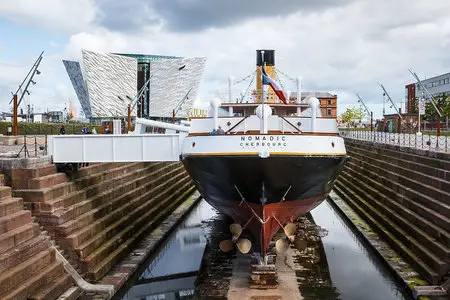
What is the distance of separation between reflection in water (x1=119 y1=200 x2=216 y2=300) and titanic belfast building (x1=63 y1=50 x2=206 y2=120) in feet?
254

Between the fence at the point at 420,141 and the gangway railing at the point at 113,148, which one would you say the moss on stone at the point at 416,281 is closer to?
the fence at the point at 420,141

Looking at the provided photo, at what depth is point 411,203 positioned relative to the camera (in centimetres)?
2117

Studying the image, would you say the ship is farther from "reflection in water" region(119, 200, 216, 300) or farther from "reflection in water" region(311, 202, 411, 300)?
"reflection in water" region(311, 202, 411, 300)

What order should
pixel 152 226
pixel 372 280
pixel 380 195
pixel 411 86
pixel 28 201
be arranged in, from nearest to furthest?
1. pixel 28 201
2. pixel 372 280
3. pixel 152 226
4. pixel 380 195
5. pixel 411 86

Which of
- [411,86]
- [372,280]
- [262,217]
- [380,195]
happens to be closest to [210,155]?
[262,217]

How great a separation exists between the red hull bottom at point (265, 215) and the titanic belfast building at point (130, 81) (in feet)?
275

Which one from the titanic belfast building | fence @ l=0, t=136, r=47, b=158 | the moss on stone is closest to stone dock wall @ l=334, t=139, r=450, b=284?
the moss on stone

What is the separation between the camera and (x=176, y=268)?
67.3 ft

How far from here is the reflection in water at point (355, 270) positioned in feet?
55.8

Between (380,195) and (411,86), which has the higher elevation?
(411,86)

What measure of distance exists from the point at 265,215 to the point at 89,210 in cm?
740

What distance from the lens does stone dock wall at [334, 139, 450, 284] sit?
16.5m

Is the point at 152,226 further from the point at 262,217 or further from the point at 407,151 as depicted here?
the point at 407,151

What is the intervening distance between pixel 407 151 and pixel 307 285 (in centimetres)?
1322
